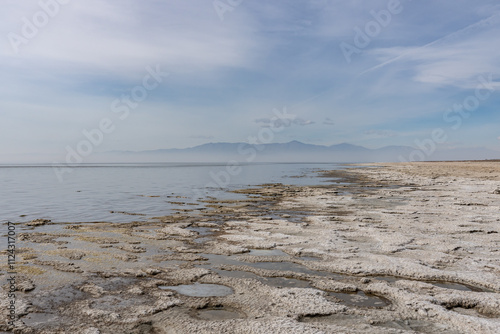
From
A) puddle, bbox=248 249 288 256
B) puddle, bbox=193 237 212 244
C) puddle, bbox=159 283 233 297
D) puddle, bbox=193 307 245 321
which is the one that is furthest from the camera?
puddle, bbox=193 237 212 244

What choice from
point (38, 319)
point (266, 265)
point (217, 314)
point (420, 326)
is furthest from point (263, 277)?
point (38, 319)

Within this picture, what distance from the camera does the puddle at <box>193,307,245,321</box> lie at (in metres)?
5.81

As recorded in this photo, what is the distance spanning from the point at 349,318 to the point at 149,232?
366 inches

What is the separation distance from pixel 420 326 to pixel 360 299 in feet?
4.29

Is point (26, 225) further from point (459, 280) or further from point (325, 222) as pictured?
point (459, 280)

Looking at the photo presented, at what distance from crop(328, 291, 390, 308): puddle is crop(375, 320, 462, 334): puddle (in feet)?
2.49

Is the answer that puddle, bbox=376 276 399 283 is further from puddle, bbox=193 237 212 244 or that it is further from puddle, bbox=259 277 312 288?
puddle, bbox=193 237 212 244

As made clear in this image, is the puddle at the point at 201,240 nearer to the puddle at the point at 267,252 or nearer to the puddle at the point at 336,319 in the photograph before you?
the puddle at the point at 267,252

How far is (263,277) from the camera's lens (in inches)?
308

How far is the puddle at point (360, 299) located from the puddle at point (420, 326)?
759 mm

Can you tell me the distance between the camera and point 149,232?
1295 centimetres

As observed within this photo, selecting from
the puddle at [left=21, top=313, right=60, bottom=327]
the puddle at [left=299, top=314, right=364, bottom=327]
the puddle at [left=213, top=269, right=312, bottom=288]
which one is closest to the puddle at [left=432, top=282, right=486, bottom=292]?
the puddle at [left=299, top=314, right=364, bottom=327]

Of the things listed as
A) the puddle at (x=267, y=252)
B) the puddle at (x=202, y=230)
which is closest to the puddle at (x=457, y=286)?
the puddle at (x=267, y=252)

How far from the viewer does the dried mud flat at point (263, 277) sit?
555 cm
